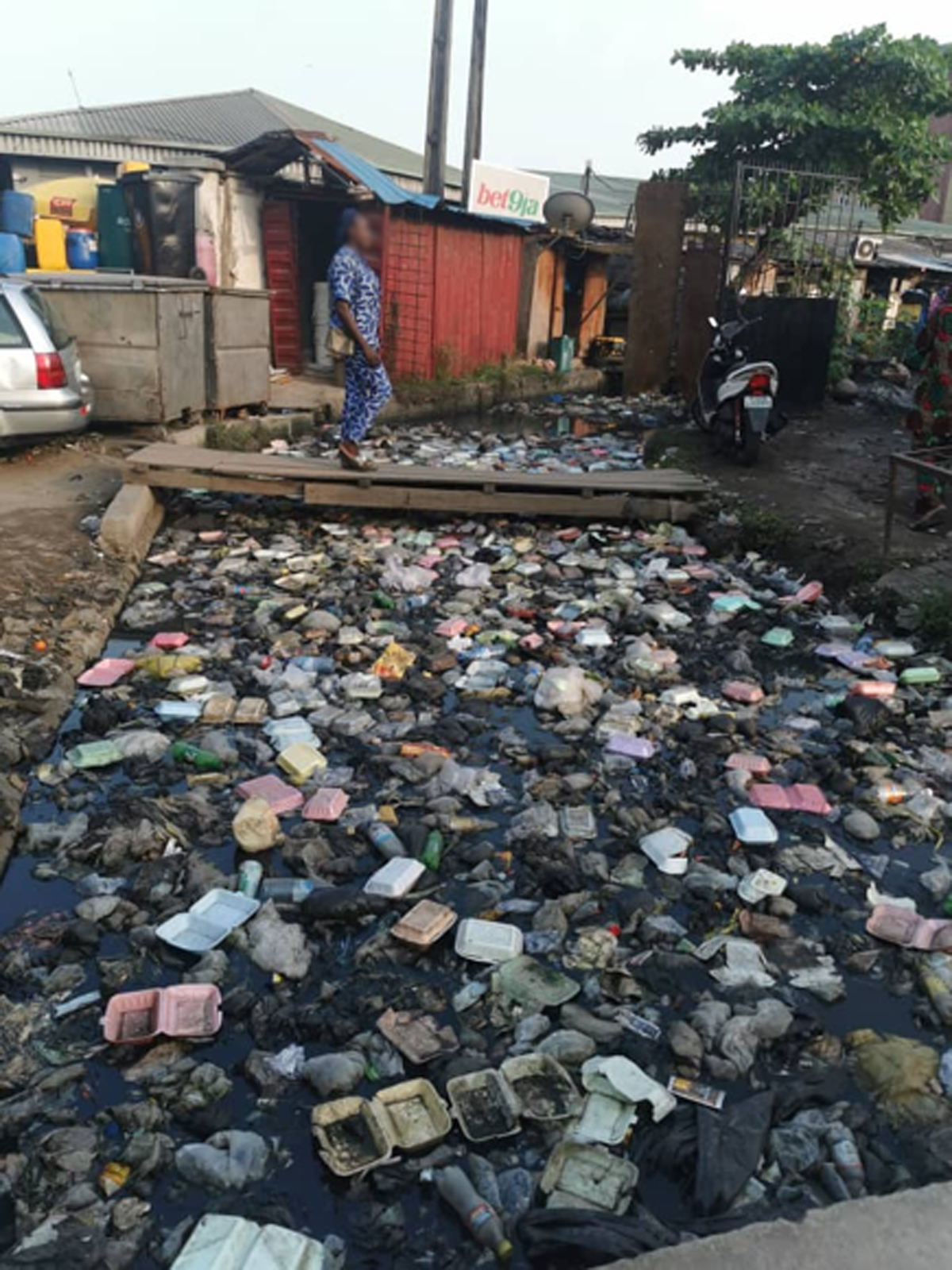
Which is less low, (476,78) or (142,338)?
(476,78)

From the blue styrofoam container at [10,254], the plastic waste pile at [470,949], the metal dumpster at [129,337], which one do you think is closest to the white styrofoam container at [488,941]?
the plastic waste pile at [470,949]

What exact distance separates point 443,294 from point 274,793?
10543 millimetres

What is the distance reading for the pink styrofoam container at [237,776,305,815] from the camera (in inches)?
129

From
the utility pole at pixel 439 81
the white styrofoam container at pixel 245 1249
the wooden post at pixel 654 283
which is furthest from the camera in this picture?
the utility pole at pixel 439 81

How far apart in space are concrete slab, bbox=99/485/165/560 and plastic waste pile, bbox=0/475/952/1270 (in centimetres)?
109

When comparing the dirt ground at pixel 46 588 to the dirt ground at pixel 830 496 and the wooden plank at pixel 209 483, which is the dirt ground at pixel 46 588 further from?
the dirt ground at pixel 830 496

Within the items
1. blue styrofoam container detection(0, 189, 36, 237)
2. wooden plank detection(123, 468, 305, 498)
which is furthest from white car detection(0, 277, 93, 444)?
blue styrofoam container detection(0, 189, 36, 237)

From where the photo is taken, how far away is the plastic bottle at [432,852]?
9.89 ft

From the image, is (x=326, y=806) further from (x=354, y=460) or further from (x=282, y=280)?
(x=282, y=280)

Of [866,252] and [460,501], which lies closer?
[460,501]

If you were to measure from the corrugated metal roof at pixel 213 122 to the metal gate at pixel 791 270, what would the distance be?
27.1 feet

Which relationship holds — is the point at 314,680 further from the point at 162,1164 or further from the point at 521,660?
the point at 162,1164

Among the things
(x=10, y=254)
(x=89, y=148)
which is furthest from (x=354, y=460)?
(x=89, y=148)

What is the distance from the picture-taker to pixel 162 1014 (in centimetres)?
232
